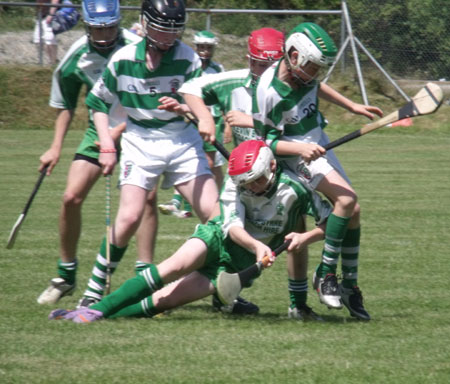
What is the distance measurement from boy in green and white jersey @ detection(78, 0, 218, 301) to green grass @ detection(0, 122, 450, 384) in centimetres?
73

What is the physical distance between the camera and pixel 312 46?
18.3ft

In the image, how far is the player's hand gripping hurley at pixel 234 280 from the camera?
551cm

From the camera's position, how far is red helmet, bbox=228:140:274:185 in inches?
218

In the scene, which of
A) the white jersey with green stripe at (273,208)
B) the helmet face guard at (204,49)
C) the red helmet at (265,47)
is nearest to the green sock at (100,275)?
the white jersey with green stripe at (273,208)

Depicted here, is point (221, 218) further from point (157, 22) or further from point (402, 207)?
point (402, 207)

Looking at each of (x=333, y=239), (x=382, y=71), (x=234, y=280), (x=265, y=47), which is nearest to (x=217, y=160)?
(x=265, y=47)

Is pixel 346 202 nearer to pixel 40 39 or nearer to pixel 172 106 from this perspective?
pixel 172 106

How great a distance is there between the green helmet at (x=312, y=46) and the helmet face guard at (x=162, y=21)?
32.5 inches

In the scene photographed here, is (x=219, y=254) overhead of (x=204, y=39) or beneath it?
overhead

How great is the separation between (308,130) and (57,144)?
1898 mm

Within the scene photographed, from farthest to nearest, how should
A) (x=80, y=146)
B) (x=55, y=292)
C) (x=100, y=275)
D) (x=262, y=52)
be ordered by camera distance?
(x=262, y=52), (x=80, y=146), (x=55, y=292), (x=100, y=275)

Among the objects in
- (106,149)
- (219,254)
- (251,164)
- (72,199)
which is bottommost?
(72,199)

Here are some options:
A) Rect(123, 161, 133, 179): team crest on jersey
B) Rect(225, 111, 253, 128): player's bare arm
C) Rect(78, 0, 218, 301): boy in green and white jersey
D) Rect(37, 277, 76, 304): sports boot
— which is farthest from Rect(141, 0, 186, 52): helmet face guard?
Rect(37, 277, 76, 304): sports boot

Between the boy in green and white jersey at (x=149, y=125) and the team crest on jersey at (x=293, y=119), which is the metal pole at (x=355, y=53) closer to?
the boy in green and white jersey at (x=149, y=125)
